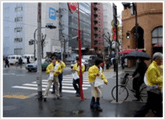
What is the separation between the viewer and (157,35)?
24.9 metres

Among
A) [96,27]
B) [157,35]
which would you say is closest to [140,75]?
[157,35]

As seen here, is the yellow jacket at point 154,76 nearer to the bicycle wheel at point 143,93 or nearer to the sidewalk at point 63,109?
the sidewalk at point 63,109

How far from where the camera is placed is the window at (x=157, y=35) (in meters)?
24.7

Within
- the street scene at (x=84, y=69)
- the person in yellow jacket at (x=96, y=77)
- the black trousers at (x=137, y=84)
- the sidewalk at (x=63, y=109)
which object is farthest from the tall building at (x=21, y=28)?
the person in yellow jacket at (x=96, y=77)

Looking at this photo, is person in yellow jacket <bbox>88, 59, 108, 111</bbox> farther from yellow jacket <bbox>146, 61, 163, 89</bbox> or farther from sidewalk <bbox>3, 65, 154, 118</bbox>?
yellow jacket <bbox>146, 61, 163, 89</bbox>

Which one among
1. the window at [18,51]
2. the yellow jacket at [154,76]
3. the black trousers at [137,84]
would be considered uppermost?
the window at [18,51]

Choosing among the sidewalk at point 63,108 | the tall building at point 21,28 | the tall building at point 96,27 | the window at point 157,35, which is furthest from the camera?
the tall building at point 96,27

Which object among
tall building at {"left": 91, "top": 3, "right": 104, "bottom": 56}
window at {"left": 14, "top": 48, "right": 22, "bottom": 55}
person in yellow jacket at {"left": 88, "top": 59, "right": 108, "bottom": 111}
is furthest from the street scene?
tall building at {"left": 91, "top": 3, "right": 104, "bottom": 56}

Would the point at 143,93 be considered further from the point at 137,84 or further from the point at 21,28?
the point at 21,28

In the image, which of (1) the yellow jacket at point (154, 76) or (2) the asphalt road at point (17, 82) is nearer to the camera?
(1) the yellow jacket at point (154, 76)

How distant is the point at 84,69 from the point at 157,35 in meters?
19.2

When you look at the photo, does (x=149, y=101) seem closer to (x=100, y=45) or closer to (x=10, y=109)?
(x=10, y=109)

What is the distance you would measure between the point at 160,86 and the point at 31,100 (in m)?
5.14

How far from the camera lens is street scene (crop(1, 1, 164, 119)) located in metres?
5.89
